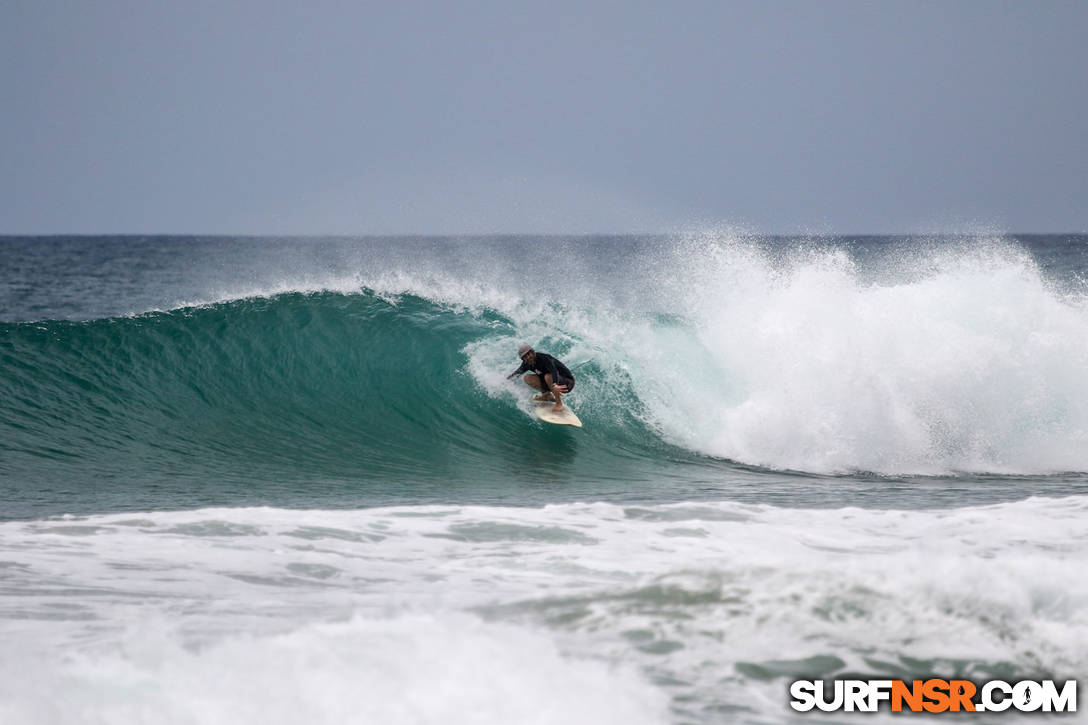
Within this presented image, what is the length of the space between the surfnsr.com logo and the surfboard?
26.3 feet

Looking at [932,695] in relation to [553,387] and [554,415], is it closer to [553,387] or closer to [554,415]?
[554,415]

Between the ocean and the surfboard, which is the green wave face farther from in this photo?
the surfboard

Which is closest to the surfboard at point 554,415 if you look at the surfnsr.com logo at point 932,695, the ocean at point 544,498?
the ocean at point 544,498

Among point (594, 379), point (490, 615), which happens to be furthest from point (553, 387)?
point (490, 615)

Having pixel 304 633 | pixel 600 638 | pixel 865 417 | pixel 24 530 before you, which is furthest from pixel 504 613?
pixel 865 417

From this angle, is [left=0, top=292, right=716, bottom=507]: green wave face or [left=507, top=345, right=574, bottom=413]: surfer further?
[left=507, top=345, right=574, bottom=413]: surfer

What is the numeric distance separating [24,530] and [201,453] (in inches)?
148

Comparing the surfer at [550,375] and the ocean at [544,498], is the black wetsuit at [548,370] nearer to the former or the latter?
the surfer at [550,375]

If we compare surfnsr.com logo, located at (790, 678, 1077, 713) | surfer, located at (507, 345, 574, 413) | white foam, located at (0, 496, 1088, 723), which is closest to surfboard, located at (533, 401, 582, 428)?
surfer, located at (507, 345, 574, 413)

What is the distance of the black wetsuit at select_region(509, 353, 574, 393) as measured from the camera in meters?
12.7

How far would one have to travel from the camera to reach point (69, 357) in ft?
46.8

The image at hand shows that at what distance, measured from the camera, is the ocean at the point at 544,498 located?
4.67 m

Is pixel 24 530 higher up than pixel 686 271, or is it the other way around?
pixel 686 271

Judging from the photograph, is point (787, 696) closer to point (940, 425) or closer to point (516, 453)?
point (516, 453)
